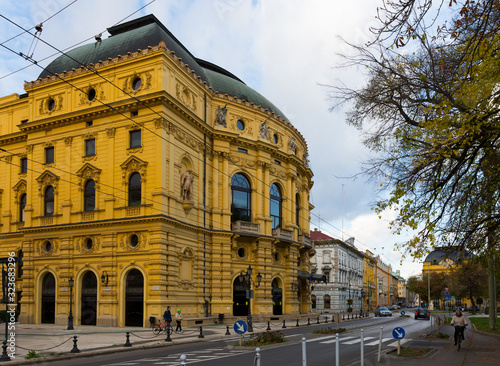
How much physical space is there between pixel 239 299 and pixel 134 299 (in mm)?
12266

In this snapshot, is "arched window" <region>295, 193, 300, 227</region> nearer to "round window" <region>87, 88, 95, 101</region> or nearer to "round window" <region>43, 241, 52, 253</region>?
"round window" <region>87, 88, 95, 101</region>

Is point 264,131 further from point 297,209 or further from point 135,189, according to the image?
point 135,189

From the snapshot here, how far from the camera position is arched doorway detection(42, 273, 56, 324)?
131 feet

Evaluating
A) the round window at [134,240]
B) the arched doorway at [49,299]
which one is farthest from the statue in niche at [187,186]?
the arched doorway at [49,299]

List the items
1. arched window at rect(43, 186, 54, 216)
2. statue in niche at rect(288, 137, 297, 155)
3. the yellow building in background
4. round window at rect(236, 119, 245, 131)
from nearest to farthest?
arched window at rect(43, 186, 54, 216)
round window at rect(236, 119, 245, 131)
statue in niche at rect(288, 137, 297, 155)
the yellow building in background

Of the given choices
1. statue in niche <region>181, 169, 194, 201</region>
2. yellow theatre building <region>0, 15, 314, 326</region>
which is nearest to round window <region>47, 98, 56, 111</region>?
→ yellow theatre building <region>0, 15, 314, 326</region>

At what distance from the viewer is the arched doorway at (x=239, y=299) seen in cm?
4578

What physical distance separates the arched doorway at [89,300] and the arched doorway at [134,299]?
9.29 feet

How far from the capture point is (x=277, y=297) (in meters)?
50.4

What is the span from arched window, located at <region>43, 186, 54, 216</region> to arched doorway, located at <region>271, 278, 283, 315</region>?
71.8 feet

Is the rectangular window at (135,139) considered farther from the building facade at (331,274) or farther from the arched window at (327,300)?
the arched window at (327,300)

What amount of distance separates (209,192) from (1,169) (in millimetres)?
19309

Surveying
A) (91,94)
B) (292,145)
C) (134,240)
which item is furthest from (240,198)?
(91,94)

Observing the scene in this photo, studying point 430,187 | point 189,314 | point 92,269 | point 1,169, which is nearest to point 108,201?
point 92,269
